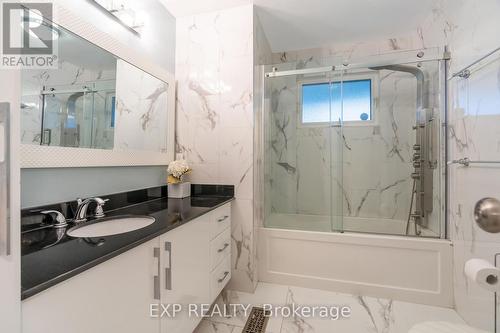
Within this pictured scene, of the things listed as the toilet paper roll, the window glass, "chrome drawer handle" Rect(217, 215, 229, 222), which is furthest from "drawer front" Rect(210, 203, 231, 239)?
the window glass

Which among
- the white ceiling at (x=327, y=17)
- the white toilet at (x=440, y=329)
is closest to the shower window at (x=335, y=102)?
the white ceiling at (x=327, y=17)

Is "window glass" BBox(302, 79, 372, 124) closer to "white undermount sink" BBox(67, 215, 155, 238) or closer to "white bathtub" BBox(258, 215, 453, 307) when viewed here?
"white bathtub" BBox(258, 215, 453, 307)

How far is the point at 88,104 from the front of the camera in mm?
1290

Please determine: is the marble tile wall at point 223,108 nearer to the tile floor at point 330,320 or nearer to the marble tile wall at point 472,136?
→ the tile floor at point 330,320

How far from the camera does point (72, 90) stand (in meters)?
1.20

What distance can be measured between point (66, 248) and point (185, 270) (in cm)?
57

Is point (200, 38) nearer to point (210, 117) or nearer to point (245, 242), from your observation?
point (210, 117)

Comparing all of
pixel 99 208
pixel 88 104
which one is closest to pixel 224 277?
pixel 99 208

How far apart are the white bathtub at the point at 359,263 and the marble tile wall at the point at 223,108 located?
0.89ft

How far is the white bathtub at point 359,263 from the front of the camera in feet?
5.84

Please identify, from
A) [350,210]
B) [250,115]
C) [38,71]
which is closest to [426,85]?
[350,210]

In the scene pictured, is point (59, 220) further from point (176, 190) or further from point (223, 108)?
point (223, 108)

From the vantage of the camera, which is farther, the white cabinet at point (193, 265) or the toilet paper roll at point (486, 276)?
the white cabinet at point (193, 265)

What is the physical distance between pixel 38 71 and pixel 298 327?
2049 mm
